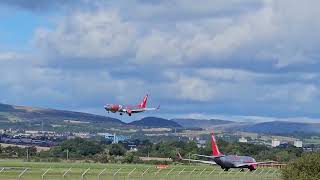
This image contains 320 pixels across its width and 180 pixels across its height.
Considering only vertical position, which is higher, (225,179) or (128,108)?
(128,108)

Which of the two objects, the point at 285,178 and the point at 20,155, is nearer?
the point at 285,178

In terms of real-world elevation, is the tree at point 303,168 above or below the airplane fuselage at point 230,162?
below

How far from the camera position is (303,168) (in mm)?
89875

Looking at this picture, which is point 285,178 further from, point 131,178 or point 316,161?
point 131,178

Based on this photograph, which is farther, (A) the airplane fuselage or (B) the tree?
(A) the airplane fuselage

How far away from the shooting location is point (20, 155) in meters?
195

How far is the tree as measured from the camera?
290 ft

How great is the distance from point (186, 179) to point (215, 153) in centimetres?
4775

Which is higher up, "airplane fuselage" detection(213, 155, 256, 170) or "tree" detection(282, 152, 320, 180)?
"airplane fuselage" detection(213, 155, 256, 170)

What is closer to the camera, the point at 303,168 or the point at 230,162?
the point at 303,168

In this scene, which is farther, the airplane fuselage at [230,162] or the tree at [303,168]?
the airplane fuselage at [230,162]

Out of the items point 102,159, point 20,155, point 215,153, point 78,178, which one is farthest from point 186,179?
point 20,155

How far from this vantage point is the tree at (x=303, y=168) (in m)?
88.2

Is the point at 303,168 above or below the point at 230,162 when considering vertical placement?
below
